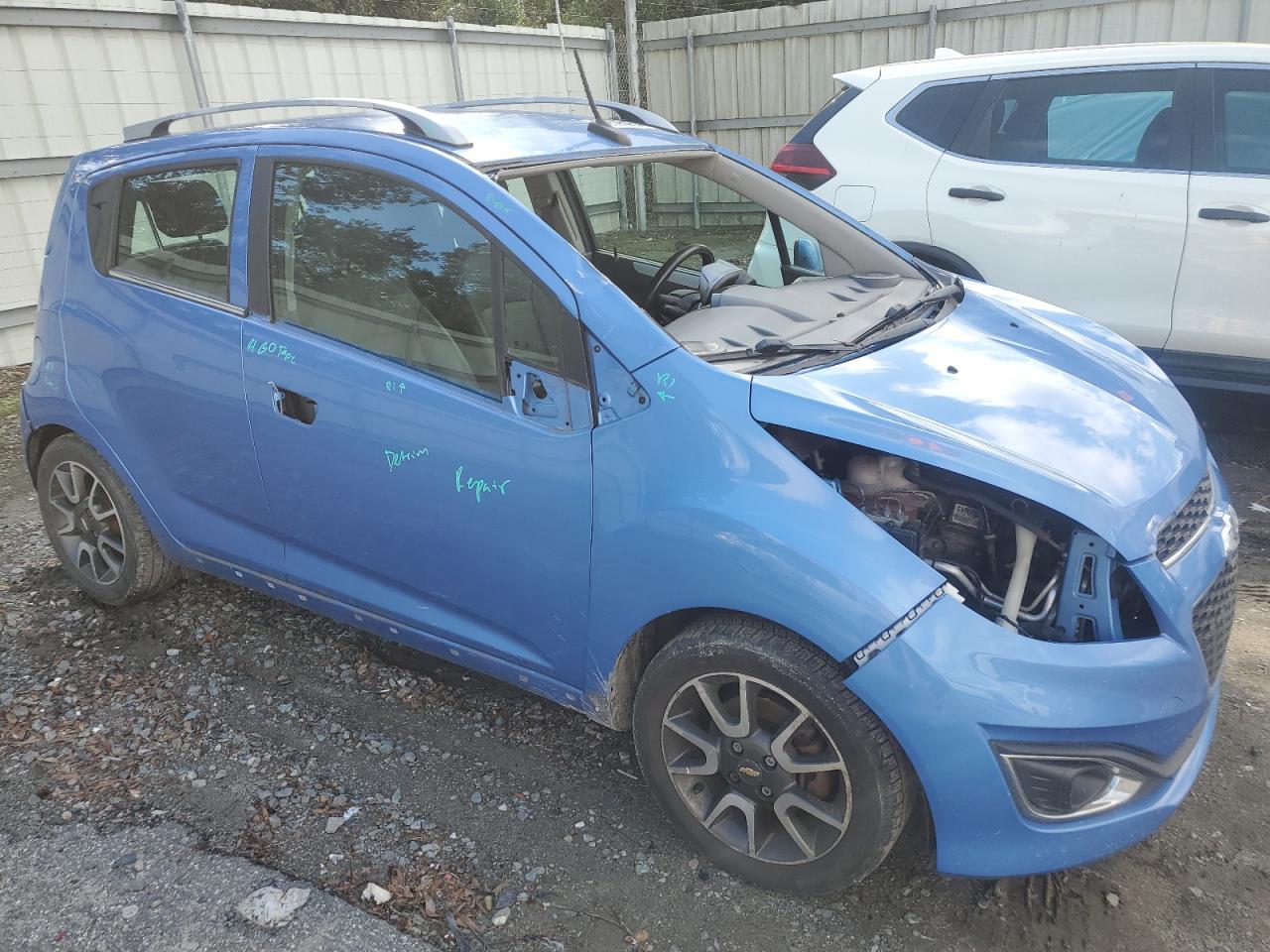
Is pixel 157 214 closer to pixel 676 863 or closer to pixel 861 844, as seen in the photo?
pixel 676 863

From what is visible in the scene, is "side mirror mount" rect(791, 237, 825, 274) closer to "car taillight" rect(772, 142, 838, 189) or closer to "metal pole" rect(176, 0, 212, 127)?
"car taillight" rect(772, 142, 838, 189)

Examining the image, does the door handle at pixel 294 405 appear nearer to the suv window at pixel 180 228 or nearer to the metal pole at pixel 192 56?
the suv window at pixel 180 228

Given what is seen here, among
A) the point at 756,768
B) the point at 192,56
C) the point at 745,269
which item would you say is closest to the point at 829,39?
the point at 192,56

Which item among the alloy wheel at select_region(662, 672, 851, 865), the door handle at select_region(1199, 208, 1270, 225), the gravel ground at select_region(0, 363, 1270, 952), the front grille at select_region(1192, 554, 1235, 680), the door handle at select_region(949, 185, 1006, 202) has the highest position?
the door handle at select_region(949, 185, 1006, 202)

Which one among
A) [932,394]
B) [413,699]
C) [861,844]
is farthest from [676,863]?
[932,394]

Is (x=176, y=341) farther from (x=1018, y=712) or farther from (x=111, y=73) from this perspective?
(x=111, y=73)

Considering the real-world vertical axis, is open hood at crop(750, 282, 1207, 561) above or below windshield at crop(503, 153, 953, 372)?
below

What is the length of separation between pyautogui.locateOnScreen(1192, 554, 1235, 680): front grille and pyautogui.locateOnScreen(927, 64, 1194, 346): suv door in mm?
2672

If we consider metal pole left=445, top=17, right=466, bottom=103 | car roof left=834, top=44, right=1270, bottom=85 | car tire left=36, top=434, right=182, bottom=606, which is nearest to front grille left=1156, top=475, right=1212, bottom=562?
car roof left=834, top=44, right=1270, bottom=85

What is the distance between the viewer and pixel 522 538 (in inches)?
96.8

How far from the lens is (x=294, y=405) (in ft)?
9.12

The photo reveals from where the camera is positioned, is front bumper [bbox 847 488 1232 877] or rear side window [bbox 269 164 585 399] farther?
rear side window [bbox 269 164 585 399]

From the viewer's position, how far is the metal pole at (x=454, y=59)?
9.47m

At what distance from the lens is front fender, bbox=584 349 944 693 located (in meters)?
2.02
